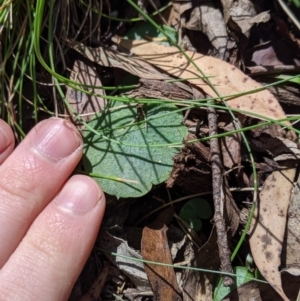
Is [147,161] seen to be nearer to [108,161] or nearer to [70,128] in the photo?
[108,161]

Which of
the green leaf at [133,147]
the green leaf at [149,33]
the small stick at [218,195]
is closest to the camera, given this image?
the small stick at [218,195]

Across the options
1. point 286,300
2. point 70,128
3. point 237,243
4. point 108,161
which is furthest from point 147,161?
point 286,300

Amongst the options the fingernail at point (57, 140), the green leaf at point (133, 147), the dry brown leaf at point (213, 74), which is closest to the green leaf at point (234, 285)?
the green leaf at point (133, 147)

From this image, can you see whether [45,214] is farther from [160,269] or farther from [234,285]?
[234,285]

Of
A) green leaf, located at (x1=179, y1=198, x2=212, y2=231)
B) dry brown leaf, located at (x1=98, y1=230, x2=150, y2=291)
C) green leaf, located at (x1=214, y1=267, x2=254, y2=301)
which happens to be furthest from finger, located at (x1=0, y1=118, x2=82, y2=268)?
green leaf, located at (x1=214, y1=267, x2=254, y2=301)

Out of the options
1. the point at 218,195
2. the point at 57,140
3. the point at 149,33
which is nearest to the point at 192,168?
the point at 218,195

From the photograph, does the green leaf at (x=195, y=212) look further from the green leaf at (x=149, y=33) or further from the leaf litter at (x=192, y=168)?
the green leaf at (x=149, y=33)
